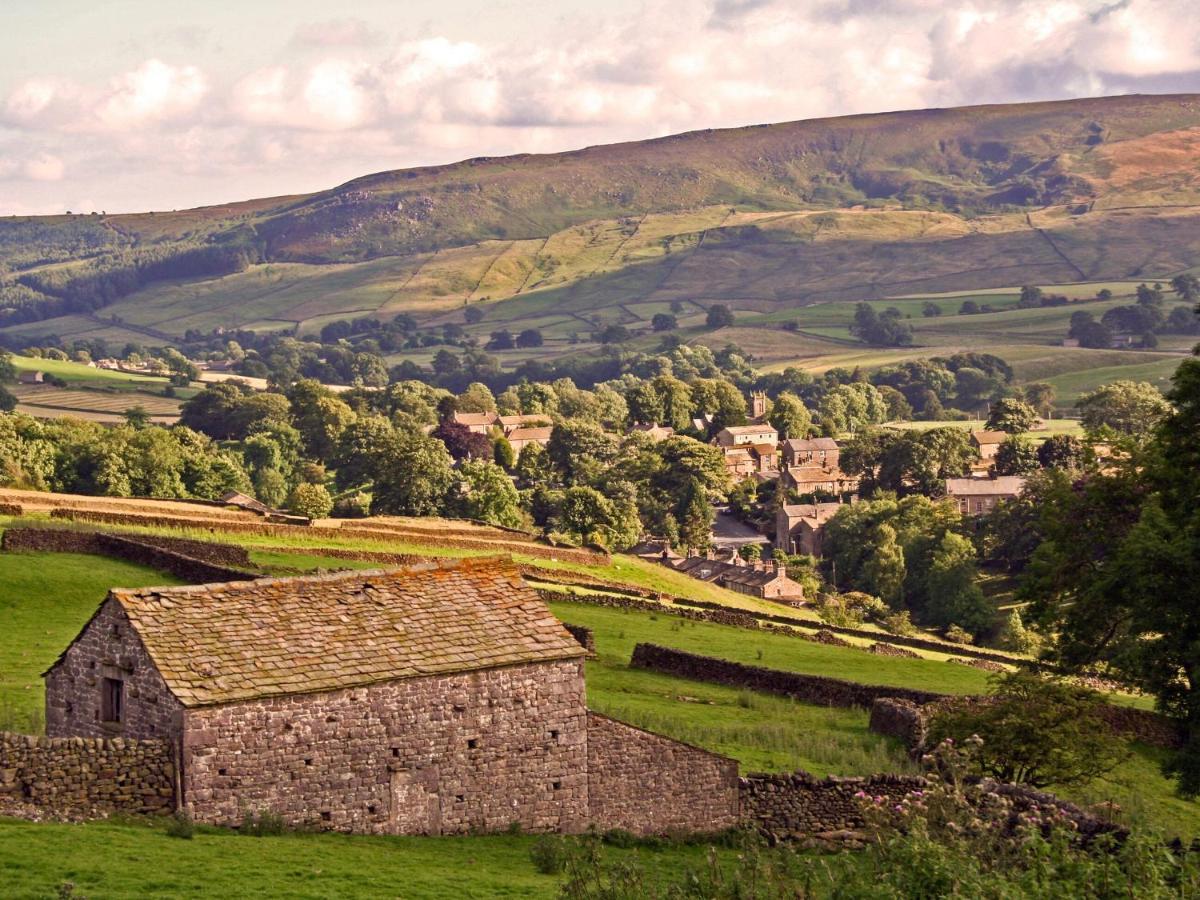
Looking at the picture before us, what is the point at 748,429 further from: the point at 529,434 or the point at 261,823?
the point at 261,823

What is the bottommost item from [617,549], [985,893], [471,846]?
[617,549]

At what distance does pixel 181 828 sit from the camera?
2186 centimetres

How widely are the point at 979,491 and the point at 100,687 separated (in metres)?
122

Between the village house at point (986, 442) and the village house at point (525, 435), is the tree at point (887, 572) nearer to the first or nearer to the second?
the village house at point (986, 442)

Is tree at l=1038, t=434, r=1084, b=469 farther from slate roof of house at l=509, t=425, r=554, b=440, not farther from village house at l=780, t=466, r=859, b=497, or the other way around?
slate roof of house at l=509, t=425, r=554, b=440

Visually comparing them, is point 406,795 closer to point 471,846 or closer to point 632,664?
point 471,846

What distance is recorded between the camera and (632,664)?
46094 millimetres

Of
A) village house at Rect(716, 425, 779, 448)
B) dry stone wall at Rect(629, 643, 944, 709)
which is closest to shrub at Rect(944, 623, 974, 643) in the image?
dry stone wall at Rect(629, 643, 944, 709)

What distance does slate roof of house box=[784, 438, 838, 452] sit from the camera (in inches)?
6993

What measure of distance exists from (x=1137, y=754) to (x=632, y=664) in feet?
43.1

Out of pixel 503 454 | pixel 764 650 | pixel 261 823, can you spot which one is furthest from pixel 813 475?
pixel 261 823

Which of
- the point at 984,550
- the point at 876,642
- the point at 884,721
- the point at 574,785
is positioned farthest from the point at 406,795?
the point at 984,550

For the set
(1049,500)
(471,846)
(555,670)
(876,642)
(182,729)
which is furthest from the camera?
(876,642)

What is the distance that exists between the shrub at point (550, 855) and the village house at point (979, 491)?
117m
